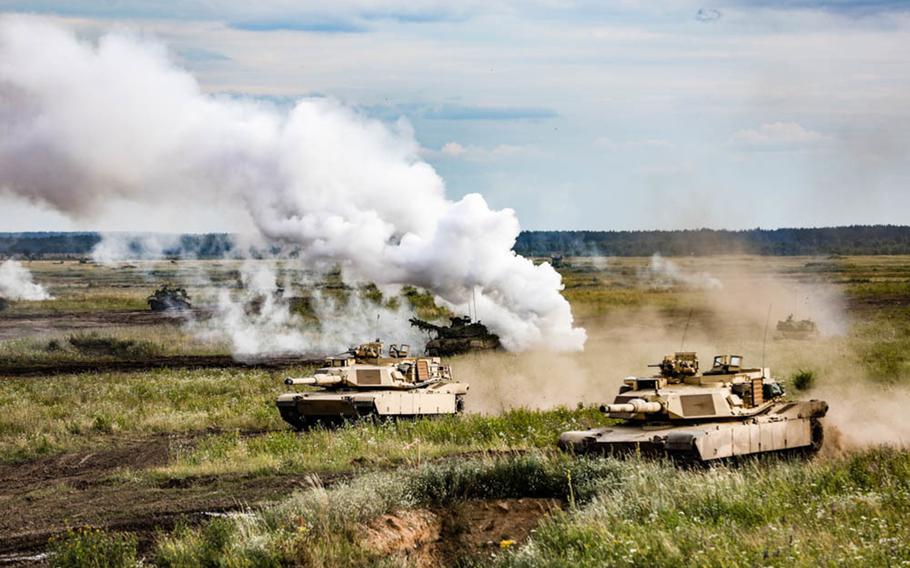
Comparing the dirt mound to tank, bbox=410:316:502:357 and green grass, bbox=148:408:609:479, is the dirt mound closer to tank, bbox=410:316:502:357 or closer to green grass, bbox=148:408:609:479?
green grass, bbox=148:408:609:479

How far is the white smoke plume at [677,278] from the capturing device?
3238 inches

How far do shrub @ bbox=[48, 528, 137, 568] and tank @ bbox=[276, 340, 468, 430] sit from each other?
12.7m

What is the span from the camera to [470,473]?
19.3 m

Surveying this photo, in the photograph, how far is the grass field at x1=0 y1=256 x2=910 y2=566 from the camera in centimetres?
1489

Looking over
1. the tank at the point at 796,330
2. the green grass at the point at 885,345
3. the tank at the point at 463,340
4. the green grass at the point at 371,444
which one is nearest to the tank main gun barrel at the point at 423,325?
the tank at the point at 463,340

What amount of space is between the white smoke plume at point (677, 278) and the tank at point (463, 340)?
26886 millimetres

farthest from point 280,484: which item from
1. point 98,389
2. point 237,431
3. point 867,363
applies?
point 867,363

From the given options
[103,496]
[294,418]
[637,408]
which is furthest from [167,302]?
[637,408]

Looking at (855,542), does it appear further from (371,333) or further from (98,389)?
(371,333)

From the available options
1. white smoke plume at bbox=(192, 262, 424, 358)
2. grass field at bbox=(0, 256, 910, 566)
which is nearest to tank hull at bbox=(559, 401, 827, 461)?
grass field at bbox=(0, 256, 910, 566)

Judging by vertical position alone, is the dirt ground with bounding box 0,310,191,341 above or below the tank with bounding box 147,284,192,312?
below

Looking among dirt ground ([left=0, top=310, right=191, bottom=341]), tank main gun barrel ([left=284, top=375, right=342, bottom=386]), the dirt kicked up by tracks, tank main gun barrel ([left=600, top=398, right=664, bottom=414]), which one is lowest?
the dirt kicked up by tracks

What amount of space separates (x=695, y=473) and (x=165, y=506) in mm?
8939

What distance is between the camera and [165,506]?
67.8ft
